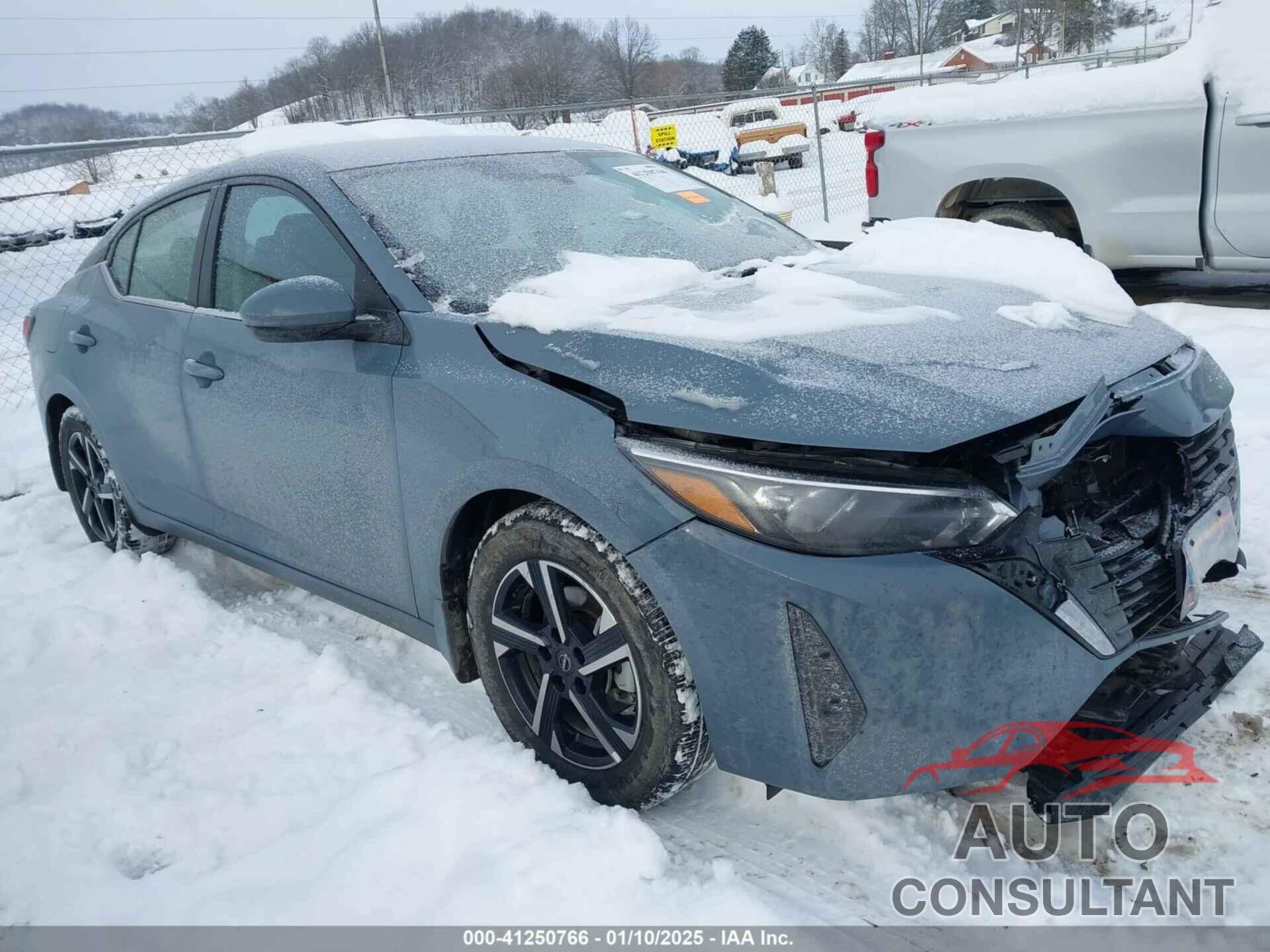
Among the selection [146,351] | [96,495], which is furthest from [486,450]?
[96,495]

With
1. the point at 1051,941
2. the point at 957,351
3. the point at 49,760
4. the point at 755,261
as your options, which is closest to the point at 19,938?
the point at 49,760

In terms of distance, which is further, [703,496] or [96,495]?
[96,495]

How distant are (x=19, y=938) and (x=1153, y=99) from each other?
642cm

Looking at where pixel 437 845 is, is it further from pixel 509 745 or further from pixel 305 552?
pixel 305 552

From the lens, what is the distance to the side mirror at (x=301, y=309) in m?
2.50

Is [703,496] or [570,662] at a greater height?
[703,496]

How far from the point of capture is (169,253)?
3539 mm

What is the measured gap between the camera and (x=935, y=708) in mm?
1861

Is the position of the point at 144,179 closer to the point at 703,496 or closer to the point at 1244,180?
the point at 1244,180

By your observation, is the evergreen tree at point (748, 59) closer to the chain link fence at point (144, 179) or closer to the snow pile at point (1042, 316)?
the chain link fence at point (144, 179)

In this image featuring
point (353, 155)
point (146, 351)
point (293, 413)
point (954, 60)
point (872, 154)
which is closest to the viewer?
point (293, 413)

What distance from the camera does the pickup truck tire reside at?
6.30 meters

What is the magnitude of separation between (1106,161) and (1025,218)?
60 centimetres

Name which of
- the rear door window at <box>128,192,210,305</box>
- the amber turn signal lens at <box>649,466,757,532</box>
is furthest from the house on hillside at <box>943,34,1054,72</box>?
the amber turn signal lens at <box>649,466,757,532</box>
